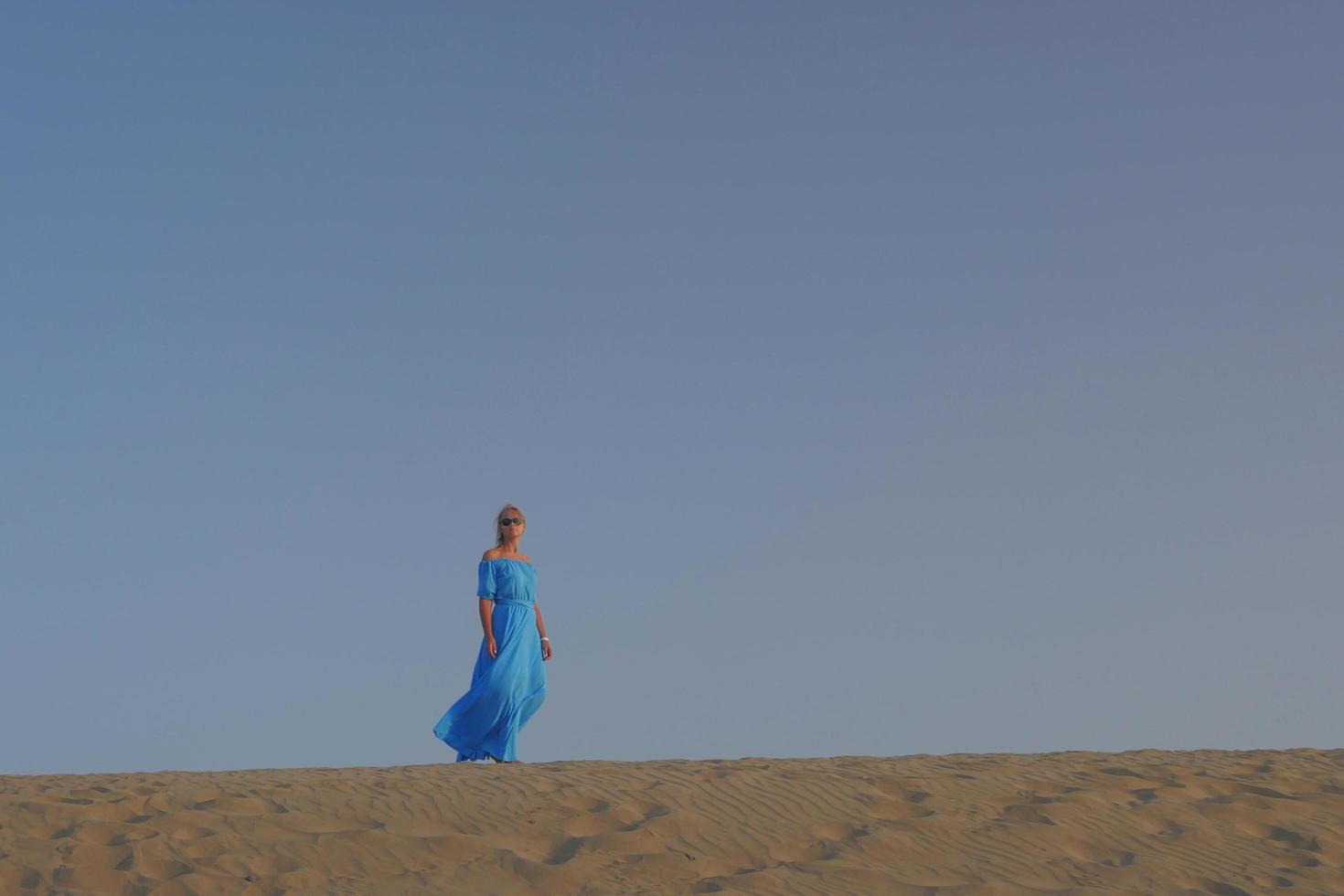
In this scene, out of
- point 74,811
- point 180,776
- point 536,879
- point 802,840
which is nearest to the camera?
point 536,879

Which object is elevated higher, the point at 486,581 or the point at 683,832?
the point at 486,581

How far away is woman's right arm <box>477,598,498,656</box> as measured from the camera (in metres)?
11.9

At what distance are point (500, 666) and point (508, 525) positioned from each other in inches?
49.8

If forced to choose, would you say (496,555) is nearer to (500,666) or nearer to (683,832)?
(500,666)

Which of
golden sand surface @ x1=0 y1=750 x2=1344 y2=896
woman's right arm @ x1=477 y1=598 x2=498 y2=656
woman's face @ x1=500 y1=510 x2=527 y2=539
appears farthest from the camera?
woman's face @ x1=500 y1=510 x2=527 y2=539

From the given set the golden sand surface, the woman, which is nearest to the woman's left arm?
the woman

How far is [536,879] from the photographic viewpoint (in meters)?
6.85

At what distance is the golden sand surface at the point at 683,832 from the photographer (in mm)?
6969

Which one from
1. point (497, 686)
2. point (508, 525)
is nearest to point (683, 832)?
point (497, 686)

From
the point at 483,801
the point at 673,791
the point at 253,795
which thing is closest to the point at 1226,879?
the point at 673,791

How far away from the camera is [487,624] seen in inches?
468

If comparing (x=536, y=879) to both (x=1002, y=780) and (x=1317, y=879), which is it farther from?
(x=1317, y=879)

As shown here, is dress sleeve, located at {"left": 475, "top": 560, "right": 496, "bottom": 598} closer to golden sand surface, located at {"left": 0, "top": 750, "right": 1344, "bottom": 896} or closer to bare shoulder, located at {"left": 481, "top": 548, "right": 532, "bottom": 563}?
bare shoulder, located at {"left": 481, "top": 548, "right": 532, "bottom": 563}

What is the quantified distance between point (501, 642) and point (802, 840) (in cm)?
499
